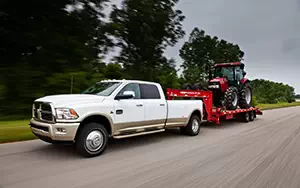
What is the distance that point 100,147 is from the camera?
5.90m

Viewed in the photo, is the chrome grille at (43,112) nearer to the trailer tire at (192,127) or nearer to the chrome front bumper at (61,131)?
the chrome front bumper at (61,131)

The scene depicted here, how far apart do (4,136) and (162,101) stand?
4995 mm

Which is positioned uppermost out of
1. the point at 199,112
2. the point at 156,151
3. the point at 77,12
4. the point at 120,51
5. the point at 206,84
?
the point at 77,12

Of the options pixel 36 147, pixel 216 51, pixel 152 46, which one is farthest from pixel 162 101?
pixel 216 51

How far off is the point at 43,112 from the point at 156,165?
9.78 feet

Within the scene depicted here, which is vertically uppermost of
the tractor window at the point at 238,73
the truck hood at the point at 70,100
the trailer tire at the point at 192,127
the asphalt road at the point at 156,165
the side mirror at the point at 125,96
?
the tractor window at the point at 238,73

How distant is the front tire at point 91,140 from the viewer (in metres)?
5.59

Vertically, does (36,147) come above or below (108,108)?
below

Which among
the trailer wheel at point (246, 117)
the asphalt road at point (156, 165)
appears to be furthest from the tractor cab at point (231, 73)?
the asphalt road at point (156, 165)

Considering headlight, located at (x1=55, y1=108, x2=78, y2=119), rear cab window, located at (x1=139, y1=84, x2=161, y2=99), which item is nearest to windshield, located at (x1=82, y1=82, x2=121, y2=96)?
rear cab window, located at (x1=139, y1=84, x2=161, y2=99)

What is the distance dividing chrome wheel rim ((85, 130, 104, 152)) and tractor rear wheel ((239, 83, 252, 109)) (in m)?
9.70

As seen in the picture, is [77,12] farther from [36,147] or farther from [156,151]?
[156,151]

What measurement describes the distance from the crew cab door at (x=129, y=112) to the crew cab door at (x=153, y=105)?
194mm

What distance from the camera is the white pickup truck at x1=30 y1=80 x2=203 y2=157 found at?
543cm
